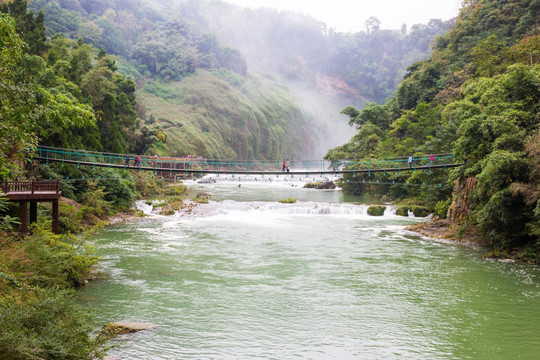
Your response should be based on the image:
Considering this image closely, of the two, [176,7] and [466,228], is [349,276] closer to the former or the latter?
[466,228]

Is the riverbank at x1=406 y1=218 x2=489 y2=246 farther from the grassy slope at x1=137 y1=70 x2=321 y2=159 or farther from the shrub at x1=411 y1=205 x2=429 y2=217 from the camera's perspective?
the grassy slope at x1=137 y1=70 x2=321 y2=159

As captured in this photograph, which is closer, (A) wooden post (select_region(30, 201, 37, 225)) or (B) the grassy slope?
(A) wooden post (select_region(30, 201, 37, 225))

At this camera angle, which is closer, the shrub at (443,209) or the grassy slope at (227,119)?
the shrub at (443,209)

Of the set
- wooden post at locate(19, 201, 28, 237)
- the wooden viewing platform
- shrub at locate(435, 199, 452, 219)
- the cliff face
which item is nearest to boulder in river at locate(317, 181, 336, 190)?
shrub at locate(435, 199, 452, 219)

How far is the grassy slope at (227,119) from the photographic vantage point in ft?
204

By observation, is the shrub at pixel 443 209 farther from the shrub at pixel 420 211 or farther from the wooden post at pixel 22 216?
the wooden post at pixel 22 216

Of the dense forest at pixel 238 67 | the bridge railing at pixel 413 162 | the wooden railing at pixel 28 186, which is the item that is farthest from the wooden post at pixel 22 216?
the dense forest at pixel 238 67

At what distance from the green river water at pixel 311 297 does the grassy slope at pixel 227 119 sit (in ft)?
118

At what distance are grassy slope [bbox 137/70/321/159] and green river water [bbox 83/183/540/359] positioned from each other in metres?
35.9

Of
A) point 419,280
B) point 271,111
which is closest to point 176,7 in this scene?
point 271,111

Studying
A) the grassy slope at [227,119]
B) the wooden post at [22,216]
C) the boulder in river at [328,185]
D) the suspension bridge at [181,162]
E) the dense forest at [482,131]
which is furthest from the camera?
the grassy slope at [227,119]

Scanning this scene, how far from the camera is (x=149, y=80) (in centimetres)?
7681

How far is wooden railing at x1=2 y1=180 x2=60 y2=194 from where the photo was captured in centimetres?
1444

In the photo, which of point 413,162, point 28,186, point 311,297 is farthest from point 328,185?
point 311,297
